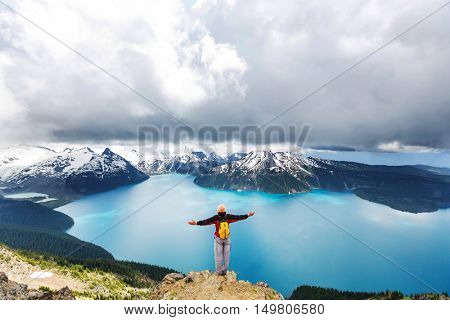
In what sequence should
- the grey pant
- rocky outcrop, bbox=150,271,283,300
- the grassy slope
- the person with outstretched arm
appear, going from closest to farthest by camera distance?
1. the person with outstretched arm
2. the grey pant
3. rocky outcrop, bbox=150,271,283,300
4. the grassy slope

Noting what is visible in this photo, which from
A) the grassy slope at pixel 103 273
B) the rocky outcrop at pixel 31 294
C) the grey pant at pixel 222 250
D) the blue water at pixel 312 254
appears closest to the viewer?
the grey pant at pixel 222 250

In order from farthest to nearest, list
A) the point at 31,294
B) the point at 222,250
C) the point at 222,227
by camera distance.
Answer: the point at 31,294 → the point at 222,250 → the point at 222,227

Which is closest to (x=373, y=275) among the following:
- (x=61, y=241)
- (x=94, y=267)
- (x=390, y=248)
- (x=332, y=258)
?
(x=332, y=258)

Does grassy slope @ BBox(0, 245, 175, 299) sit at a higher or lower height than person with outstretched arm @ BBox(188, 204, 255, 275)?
lower

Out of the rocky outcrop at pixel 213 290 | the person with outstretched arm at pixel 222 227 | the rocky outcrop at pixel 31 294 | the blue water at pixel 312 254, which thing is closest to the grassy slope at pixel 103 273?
the blue water at pixel 312 254

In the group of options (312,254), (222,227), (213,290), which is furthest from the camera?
(312,254)

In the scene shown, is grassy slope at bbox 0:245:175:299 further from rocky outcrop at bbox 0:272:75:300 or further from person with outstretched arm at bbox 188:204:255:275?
person with outstretched arm at bbox 188:204:255:275

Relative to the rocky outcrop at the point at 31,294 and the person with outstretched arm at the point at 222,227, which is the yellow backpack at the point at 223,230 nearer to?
the person with outstretched arm at the point at 222,227

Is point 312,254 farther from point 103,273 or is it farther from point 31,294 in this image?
point 31,294

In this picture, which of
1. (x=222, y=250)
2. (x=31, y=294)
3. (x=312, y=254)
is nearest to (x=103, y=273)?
(x=31, y=294)

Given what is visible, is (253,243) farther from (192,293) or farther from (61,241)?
(192,293)

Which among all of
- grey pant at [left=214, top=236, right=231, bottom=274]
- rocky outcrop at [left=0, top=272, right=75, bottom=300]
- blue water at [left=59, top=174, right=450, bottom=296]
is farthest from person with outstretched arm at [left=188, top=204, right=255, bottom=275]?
blue water at [left=59, top=174, right=450, bottom=296]
